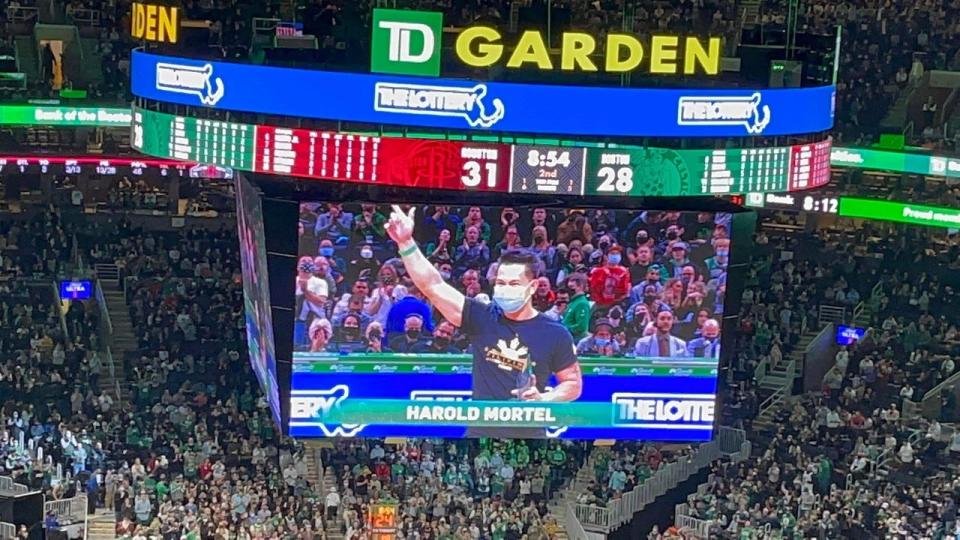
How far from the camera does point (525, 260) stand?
87.6 ft

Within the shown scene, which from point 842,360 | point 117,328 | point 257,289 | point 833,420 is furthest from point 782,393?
point 117,328

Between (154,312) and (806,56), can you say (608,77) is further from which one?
(154,312)

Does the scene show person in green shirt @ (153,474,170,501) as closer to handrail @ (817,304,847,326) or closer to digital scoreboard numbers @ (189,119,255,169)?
digital scoreboard numbers @ (189,119,255,169)

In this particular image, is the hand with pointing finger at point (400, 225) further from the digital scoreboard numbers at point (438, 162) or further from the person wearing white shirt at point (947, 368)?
the person wearing white shirt at point (947, 368)

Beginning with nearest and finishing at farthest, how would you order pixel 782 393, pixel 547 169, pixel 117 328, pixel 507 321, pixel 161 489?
pixel 547 169
pixel 507 321
pixel 161 489
pixel 782 393
pixel 117 328

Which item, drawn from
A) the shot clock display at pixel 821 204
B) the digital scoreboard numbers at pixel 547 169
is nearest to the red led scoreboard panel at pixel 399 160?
the digital scoreboard numbers at pixel 547 169

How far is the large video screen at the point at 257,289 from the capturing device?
1054 inches

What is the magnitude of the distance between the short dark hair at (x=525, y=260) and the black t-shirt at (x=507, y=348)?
0.66 m

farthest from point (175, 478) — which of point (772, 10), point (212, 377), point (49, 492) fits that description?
point (772, 10)

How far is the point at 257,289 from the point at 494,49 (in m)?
5.60

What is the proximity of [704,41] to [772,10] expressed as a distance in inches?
584

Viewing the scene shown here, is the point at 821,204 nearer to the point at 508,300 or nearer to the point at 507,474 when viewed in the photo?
the point at 507,474

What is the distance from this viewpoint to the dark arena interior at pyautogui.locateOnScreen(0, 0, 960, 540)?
25656 mm

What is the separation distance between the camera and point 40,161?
37.2m
